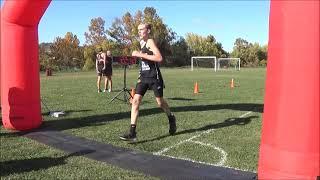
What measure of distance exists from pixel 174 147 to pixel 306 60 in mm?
3600

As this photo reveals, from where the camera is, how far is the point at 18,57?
27.9ft

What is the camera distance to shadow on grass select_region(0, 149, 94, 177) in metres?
5.64

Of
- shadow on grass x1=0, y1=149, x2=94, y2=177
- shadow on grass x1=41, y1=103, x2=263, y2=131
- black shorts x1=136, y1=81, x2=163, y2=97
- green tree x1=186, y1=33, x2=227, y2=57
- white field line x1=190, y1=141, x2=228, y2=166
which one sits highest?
green tree x1=186, y1=33, x2=227, y2=57

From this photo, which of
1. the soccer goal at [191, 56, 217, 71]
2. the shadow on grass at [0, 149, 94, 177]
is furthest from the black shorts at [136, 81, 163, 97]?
the soccer goal at [191, 56, 217, 71]

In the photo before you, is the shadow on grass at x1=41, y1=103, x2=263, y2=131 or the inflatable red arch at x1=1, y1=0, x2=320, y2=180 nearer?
the inflatable red arch at x1=1, y1=0, x2=320, y2=180

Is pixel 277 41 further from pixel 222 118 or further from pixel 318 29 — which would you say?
pixel 222 118

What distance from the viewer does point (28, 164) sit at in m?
5.95

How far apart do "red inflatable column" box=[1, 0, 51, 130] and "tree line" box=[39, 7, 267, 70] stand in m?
54.5

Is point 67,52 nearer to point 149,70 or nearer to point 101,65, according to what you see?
point 101,65

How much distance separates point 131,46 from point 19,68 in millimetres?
71859

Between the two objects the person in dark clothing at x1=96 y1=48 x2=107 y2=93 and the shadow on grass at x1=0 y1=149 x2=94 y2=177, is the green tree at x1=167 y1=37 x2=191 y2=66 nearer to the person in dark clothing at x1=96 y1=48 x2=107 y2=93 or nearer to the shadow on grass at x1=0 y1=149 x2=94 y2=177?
the person in dark clothing at x1=96 y1=48 x2=107 y2=93

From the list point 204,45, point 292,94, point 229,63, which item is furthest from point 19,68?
point 204,45

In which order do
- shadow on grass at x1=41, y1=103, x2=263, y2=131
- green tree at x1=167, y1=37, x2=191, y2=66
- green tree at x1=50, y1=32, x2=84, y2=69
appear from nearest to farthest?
1. shadow on grass at x1=41, y1=103, x2=263, y2=131
2. green tree at x1=50, y1=32, x2=84, y2=69
3. green tree at x1=167, y1=37, x2=191, y2=66

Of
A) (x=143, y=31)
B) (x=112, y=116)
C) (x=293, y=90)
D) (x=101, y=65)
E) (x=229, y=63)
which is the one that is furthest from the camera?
(x=229, y=63)
